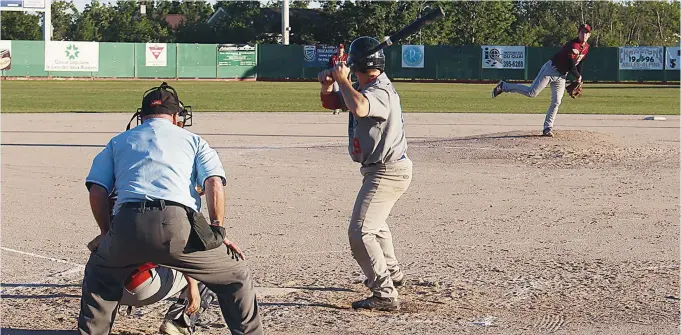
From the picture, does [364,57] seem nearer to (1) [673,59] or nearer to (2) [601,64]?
(2) [601,64]

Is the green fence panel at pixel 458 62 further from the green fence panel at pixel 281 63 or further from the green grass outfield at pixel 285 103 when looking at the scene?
the green grass outfield at pixel 285 103

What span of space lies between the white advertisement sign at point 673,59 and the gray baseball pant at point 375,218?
183 feet

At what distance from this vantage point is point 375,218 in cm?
666

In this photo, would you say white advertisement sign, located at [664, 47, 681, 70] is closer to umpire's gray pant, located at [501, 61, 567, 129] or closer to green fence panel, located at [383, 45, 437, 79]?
green fence panel, located at [383, 45, 437, 79]

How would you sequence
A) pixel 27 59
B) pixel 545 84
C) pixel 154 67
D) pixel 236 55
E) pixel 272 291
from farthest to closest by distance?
1. pixel 236 55
2. pixel 154 67
3. pixel 27 59
4. pixel 545 84
5. pixel 272 291

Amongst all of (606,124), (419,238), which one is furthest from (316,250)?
(606,124)

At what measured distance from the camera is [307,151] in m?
16.5

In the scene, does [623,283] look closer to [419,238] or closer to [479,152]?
[419,238]

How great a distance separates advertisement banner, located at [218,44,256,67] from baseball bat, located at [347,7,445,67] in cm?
5438

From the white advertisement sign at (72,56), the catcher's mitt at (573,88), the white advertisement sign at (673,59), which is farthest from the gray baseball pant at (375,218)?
the white advertisement sign at (673,59)

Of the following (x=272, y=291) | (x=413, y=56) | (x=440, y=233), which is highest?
(x=413, y=56)

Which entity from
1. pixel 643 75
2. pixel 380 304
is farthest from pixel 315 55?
pixel 380 304

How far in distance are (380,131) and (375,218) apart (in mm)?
581

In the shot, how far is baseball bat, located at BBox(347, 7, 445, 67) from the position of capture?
20.2 feet
